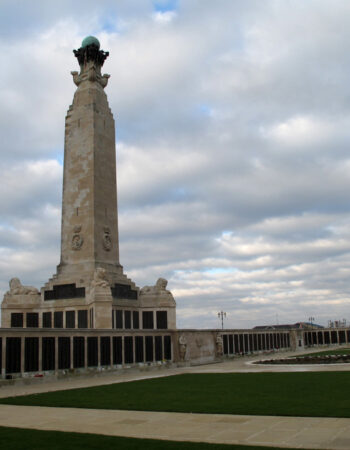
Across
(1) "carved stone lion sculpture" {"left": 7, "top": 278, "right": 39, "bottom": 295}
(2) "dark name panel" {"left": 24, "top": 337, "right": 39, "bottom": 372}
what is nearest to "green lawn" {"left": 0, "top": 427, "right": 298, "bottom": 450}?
(2) "dark name panel" {"left": 24, "top": 337, "right": 39, "bottom": 372}

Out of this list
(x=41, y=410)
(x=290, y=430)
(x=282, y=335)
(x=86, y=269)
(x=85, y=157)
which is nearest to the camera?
(x=290, y=430)

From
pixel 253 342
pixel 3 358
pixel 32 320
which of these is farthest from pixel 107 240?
pixel 3 358

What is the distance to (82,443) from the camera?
11641 millimetres

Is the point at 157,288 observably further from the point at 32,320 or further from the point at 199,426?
the point at 199,426

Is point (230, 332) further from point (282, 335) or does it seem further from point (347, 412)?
point (347, 412)

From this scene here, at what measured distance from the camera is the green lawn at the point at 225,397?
16.1 m

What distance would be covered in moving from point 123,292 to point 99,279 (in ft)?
16.2

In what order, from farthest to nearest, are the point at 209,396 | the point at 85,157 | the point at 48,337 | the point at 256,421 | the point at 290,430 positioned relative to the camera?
the point at 85,157 < the point at 48,337 < the point at 209,396 < the point at 256,421 < the point at 290,430

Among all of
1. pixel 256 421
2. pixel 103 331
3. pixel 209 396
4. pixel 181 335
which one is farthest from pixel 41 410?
pixel 181 335

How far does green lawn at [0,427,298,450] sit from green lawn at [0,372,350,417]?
4554mm

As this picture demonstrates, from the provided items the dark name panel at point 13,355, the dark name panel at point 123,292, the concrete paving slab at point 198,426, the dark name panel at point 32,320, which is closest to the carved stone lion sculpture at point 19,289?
the dark name panel at point 32,320

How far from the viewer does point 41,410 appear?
17688 millimetres

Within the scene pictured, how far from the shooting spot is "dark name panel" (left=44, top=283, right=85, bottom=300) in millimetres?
48719

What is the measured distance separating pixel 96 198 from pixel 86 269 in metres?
7.19
